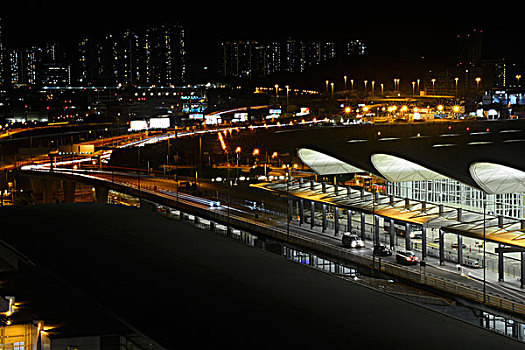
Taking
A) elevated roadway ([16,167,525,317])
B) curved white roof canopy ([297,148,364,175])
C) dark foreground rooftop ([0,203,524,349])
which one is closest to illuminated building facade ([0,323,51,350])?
dark foreground rooftop ([0,203,524,349])

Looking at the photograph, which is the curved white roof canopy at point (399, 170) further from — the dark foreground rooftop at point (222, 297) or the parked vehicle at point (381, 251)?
the dark foreground rooftop at point (222, 297)

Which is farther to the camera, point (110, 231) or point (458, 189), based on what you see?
point (458, 189)

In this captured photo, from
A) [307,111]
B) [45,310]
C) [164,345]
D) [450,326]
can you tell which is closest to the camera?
[164,345]

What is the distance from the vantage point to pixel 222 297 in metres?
26.3

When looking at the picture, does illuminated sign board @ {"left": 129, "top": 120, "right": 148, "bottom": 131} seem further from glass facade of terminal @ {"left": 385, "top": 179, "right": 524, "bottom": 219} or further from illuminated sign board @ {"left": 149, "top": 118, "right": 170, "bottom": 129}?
glass facade of terminal @ {"left": 385, "top": 179, "right": 524, "bottom": 219}

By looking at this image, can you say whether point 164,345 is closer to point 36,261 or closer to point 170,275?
point 170,275

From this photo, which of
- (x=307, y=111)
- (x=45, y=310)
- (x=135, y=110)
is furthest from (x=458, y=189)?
(x=135, y=110)

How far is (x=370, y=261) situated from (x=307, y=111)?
12188 cm

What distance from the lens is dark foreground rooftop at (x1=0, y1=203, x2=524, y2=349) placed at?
21391 mm

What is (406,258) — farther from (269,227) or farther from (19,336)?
(19,336)

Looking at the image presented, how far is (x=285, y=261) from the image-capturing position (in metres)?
34.2

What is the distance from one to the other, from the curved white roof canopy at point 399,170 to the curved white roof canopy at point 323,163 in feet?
22.4

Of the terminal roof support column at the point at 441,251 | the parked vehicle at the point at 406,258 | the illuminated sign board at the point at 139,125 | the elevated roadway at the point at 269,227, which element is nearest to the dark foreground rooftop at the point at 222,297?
the elevated roadway at the point at 269,227

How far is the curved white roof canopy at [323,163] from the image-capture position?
5788cm
